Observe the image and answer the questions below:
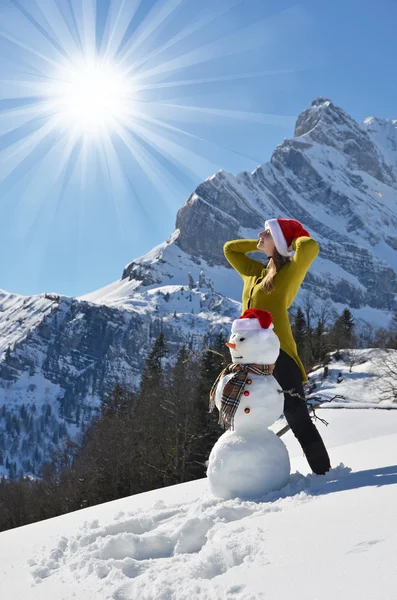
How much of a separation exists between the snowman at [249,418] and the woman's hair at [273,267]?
478 millimetres

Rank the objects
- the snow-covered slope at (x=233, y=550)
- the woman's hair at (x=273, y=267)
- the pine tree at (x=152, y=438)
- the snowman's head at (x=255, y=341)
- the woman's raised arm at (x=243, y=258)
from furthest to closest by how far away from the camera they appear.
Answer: the pine tree at (x=152, y=438), the woman's raised arm at (x=243, y=258), the woman's hair at (x=273, y=267), the snowman's head at (x=255, y=341), the snow-covered slope at (x=233, y=550)

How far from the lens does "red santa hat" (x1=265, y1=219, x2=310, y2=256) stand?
3904 millimetres

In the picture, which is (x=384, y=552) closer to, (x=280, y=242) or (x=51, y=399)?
(x=280, y=242)

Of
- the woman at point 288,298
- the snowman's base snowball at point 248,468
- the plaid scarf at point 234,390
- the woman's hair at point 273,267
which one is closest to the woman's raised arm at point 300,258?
the woman at point 288,298

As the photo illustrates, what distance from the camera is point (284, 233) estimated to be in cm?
393

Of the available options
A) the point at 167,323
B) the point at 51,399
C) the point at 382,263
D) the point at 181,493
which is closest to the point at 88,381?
the point at 51,399

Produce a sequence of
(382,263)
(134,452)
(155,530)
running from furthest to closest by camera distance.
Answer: (382,263)
(134,452)
(155,530)

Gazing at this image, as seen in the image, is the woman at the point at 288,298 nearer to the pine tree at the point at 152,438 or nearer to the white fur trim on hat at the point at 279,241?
the white fur trim on hat at the point at 279,241

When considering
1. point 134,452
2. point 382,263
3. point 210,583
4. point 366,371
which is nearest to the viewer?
point 210,583

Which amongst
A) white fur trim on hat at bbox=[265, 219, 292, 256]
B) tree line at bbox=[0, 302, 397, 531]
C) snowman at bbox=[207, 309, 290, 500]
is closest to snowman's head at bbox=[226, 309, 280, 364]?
snowman at bbox=[207, 309, 290, 500]

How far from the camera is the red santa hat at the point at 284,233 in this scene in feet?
12.8

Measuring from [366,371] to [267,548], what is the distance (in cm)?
2713

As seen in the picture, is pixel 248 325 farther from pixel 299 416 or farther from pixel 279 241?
pixel 279 241

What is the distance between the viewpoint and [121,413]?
3047 cm
